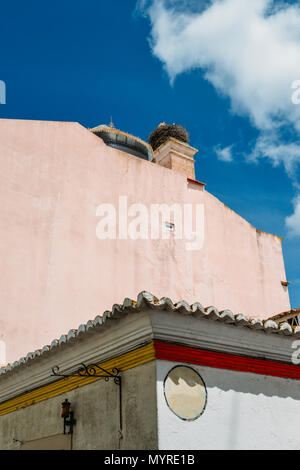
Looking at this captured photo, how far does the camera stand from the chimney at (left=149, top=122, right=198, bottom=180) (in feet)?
53.9

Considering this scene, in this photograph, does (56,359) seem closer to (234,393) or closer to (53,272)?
(234,393)

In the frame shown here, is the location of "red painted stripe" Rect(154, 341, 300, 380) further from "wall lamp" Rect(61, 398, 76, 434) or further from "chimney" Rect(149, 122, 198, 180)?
"chimney" Rect(149, 122, 198, 180)

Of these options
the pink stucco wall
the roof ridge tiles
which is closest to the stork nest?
the pink stucco wall

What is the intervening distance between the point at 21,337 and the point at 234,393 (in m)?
6.15

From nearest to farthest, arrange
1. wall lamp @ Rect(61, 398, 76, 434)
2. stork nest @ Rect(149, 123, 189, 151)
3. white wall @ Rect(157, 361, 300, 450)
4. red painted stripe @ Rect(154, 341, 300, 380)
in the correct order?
white wall @ Rect(157, 361, 300, 450) → red painted stripe @ Rect(154, 341, 300, 380) → wall lamp @ Rect(61, 398, 76, 434) → stork nest @ Rect(149, 123, 189, 151)

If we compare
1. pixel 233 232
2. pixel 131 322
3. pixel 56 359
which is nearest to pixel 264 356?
pixel 131 322

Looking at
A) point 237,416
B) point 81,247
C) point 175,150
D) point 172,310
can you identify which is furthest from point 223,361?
point 175,150

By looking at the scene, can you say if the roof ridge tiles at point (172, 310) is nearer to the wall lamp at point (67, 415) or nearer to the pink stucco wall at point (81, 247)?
the wall lamp at point (67, 415)

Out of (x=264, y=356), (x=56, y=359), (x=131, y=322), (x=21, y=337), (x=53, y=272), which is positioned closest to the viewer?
(x=131, y=322)

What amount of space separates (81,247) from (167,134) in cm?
738

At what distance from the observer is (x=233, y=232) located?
16.1 meters

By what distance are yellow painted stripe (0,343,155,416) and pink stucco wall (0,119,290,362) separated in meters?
2.52

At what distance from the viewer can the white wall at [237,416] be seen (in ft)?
16.5
